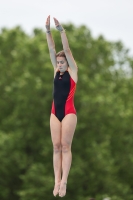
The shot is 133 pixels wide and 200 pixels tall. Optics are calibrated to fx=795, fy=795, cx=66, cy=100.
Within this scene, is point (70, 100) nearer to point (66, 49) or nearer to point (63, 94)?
point (63, 94)

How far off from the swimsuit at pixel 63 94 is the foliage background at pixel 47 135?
34352 mm

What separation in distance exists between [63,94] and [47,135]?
36693 mm

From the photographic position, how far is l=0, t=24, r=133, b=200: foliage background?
48.6 m

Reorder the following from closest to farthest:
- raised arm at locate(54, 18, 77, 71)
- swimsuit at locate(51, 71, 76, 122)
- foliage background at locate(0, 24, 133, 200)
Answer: raised arm at locate(54, 18, 77, 71), swimsuit at locate(51, 71, 76, 122), foliage background at locate(0, 24, 133, 200)

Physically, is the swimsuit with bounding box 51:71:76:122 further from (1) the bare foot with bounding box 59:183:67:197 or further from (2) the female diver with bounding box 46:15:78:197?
(1) the bare foot with bounding box 59:183:67:197

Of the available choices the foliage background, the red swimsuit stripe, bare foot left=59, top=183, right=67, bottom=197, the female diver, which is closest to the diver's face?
the female diver

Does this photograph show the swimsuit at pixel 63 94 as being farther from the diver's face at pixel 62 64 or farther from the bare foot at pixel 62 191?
the bare foot at pixel 62 191

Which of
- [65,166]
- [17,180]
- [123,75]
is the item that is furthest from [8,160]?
[65,166]

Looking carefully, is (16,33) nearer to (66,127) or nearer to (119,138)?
(119,138)

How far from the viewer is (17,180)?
165 feet

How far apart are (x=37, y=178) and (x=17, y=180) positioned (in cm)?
273

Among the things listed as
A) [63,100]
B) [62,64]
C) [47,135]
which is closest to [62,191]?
[63,100]

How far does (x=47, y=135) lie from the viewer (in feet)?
164

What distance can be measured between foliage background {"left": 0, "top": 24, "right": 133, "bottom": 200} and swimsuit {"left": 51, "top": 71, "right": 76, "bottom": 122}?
113ft
